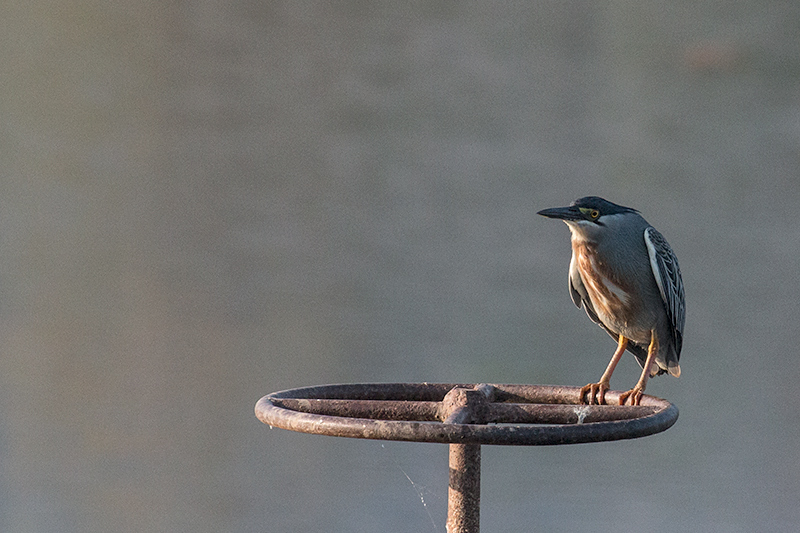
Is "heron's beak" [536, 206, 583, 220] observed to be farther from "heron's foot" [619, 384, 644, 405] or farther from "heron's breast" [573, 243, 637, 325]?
"heron's foot" [619, 384, 644, 405]

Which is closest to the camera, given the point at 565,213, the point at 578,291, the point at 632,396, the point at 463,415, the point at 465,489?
the point at 463,415

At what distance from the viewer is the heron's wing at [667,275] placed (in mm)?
2207

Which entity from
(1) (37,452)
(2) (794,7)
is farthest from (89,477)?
(2) (794,7)

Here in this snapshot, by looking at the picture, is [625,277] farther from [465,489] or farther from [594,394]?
[465,489]

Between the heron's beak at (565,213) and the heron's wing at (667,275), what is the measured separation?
0.28 meters

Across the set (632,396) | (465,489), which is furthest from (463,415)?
(632,396)

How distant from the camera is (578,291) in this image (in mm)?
2420

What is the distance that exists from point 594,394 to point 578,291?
1.44 ft

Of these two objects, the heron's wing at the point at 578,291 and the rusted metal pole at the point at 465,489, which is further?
the heron's wing at the point at 578,291

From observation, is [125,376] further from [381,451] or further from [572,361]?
[572,361]

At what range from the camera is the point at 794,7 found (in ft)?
9.68

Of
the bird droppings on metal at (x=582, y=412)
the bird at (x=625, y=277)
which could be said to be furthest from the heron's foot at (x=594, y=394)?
the bird droppings on metal at (x=582, y=412)

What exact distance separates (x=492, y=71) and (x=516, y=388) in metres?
1.56

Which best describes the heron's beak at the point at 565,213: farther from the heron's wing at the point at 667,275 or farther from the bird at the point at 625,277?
the heron's wing at the point at 667,275
